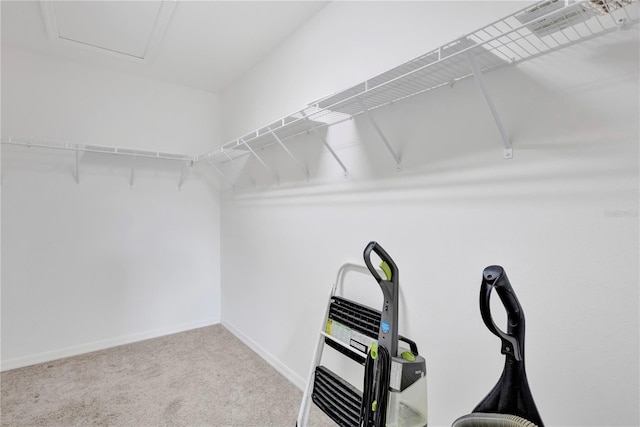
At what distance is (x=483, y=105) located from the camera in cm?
124

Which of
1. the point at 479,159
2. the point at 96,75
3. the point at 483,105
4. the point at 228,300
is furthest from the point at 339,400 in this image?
the point at 96,75

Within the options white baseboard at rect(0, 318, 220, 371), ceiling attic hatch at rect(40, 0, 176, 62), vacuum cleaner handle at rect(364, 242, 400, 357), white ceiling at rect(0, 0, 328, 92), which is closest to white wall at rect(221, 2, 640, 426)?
vacuum cleaner handle at rect(364, 242, 400, 357)

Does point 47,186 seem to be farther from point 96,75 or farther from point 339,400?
point 339,400

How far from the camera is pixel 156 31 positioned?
2.32 meters

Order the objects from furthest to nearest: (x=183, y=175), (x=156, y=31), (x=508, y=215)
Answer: (x=183, y=175)
(x=156, y=31)
(x=508, y=215)

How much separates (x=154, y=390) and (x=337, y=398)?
1403mm

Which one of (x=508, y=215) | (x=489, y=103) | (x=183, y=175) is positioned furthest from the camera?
(x=183, y=175)

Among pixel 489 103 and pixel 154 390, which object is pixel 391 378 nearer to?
pixel 489 103

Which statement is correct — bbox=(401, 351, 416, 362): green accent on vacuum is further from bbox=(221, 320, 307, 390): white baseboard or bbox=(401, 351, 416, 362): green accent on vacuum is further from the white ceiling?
the white ceiling

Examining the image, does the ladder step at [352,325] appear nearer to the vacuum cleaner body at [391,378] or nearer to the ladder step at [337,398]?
the ladder step at [337,398]

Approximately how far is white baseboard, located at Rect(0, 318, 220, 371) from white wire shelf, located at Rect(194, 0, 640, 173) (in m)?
2.66

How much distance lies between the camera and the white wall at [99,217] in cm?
253

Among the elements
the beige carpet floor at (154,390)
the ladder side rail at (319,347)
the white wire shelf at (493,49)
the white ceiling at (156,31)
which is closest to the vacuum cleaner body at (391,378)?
the ladder side rail at (319,347)

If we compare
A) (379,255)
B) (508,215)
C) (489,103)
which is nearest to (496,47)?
(489,103)
